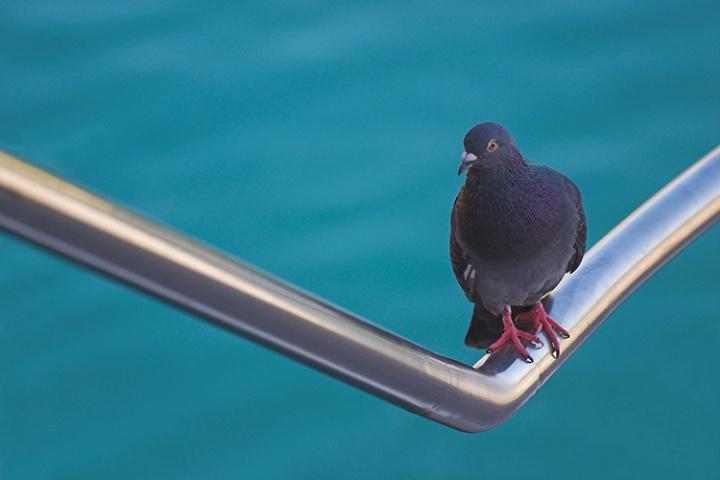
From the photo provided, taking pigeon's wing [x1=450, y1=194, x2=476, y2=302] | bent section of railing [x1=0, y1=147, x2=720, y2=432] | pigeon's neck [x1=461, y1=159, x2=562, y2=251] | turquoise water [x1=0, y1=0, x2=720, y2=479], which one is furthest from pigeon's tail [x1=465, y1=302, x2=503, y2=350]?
turquoise water [x1=0, y1=0, x2=720, y2=479]

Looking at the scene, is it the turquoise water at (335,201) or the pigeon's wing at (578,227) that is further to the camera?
the turquoise water at (335,201)

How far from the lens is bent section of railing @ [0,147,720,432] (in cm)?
33

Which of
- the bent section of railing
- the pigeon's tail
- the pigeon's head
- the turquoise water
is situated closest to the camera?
the bent section of railing

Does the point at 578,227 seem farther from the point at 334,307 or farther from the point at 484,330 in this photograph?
the point at 334,307

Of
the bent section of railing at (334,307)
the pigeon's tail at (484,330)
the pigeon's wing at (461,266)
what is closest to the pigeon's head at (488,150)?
the pigeon's wing at (461,266)

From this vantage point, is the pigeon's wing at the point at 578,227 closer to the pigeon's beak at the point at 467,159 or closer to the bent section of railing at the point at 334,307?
the pigeon's beak at the point at 467,159

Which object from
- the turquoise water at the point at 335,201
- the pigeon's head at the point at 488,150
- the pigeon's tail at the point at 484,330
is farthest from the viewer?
the turquoise water at the point at 335,201

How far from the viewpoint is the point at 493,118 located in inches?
152

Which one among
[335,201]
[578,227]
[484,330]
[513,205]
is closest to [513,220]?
[513,205]

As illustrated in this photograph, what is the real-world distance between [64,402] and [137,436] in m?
0.31

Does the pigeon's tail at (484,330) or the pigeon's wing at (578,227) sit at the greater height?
the pigeon's wing at (578,227)

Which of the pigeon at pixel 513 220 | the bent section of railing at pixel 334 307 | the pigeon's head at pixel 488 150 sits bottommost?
the bent section of railing at pixel 334 307

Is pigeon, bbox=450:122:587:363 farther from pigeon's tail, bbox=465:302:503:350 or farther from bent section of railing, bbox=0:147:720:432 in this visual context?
bent section of railing, bbox=0:147:720:432

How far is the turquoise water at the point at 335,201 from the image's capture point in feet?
9.52
